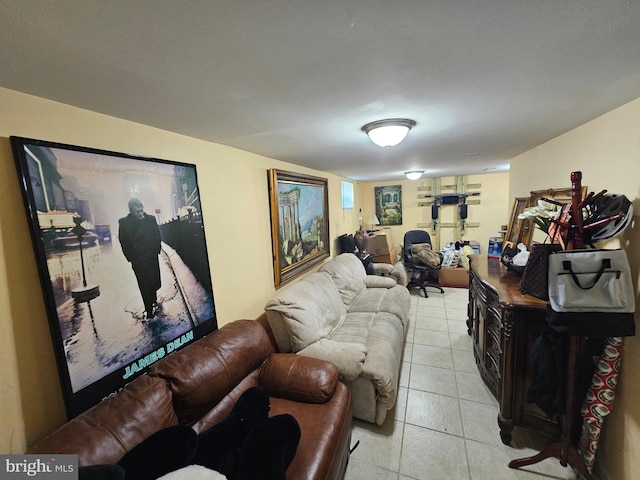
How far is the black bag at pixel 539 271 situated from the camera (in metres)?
1.45

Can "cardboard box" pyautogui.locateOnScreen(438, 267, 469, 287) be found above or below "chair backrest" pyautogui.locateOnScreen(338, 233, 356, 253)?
below

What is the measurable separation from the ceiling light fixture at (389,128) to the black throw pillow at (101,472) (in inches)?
76.3

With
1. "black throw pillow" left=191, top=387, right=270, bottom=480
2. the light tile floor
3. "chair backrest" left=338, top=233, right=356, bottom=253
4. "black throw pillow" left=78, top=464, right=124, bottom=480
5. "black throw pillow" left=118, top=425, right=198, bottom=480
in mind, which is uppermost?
"chair backrest" left=338, top=233, right=356, bottom=253

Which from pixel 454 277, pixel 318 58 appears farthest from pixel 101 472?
pixel 454 277

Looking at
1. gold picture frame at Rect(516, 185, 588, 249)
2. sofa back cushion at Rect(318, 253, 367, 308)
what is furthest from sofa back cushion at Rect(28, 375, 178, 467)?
gold picture frame at Rect(516, 185, 588, 249)

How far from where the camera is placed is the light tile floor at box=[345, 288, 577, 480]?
1.51 meters

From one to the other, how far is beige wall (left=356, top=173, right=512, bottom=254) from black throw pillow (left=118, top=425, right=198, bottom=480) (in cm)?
537

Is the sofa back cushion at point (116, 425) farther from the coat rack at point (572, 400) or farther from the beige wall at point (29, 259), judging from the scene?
the coat rack at point (572, 400)

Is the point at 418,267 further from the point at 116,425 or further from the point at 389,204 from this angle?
the point at 116,425

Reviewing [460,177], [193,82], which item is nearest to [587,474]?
[193,82]

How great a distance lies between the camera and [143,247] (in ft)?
4.37

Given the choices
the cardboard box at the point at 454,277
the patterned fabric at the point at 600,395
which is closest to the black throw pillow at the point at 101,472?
the patterned fabric at the point at 600,395

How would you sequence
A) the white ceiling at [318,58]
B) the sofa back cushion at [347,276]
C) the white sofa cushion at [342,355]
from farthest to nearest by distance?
the sofa back cushion at [347,276] → the white sofa cushion at [342,355] → the white ceiling at [318,58]

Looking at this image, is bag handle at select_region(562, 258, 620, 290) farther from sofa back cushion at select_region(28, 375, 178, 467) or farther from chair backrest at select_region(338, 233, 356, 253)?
chair backrest at select_region(338, 233, 356, 253)
